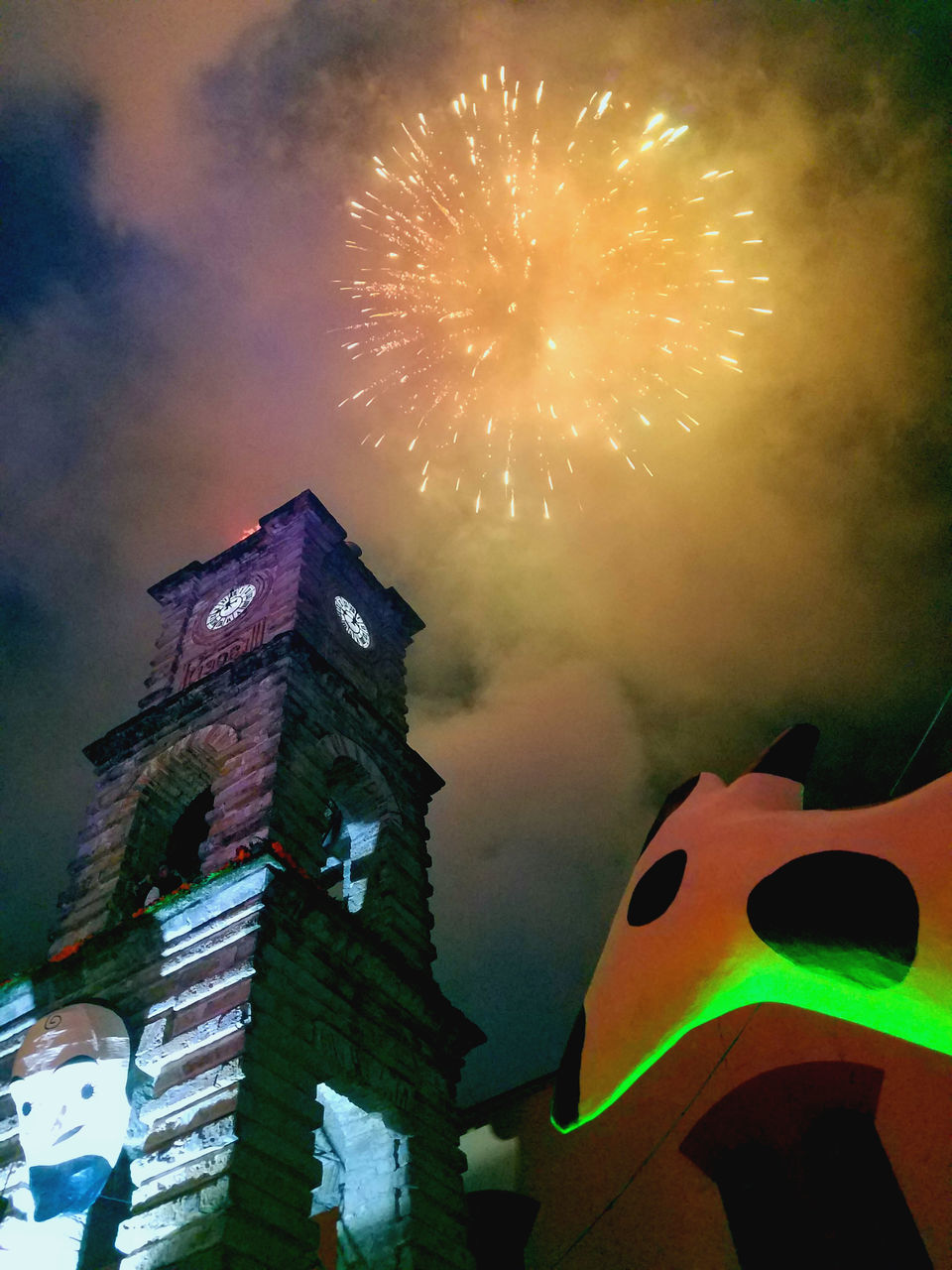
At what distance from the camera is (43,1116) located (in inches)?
339

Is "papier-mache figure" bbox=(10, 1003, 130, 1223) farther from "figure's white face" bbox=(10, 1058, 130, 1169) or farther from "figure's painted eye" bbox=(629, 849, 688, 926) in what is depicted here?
"figure's painted eye" bbox=(629, 849, 688, 926)

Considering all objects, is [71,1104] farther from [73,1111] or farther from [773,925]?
[773,925]

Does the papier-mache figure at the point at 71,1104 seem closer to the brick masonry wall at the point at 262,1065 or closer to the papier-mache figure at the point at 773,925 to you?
the brick masonry wall at the point at 262,1065

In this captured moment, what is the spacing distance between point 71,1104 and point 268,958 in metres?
2.31

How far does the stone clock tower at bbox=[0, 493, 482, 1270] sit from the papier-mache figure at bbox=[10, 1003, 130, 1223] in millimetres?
293

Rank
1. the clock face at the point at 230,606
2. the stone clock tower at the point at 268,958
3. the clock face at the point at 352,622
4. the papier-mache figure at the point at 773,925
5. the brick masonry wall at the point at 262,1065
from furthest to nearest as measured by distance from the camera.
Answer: the clock face at the point at 352,622, the clock face at the point at 230,606, the stone clock tower at the point at 268,958, the brick masonry wall at the point at 262,1065, the papier-mache figure at the point at 773,925

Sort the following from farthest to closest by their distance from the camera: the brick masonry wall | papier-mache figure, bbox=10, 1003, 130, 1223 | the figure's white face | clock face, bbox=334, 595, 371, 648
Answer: clock face, bbox=334, 595, 371, 648 → the figure's white face → papier-mache figure, bbox=10, 1003, 130, 1223 → the brick masonry wall

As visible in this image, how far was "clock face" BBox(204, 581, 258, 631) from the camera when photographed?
53.5 ft

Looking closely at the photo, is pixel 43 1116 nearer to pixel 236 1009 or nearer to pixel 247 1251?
pixel 236 1009

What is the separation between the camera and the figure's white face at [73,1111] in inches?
330

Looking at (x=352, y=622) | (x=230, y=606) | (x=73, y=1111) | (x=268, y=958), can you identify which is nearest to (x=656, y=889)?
(x=268, y=958)

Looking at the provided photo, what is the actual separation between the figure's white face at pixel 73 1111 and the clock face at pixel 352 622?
8.97 meters

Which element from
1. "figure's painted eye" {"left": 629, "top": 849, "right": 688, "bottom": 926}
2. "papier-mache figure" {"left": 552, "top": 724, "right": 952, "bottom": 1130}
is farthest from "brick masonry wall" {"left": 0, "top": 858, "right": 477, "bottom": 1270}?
"figure's painted eye" {"left": 629, "top": 849, "right": 688, "bottom": 926}

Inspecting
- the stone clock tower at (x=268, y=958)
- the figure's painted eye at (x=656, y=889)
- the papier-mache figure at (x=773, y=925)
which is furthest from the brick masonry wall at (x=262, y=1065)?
the figure's painted eye at (x=656, y=889)
